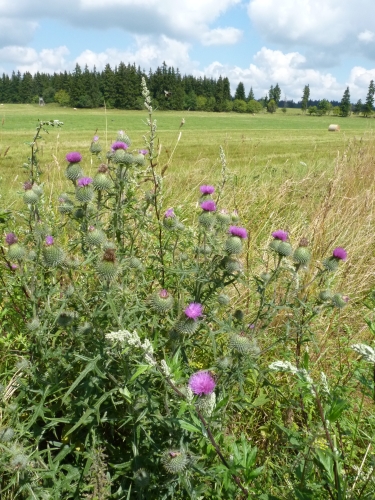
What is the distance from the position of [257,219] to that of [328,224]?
33.8 inches

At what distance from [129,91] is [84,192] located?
71130mm

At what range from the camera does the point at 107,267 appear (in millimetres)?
1634

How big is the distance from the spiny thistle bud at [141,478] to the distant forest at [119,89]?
52425 millimetres

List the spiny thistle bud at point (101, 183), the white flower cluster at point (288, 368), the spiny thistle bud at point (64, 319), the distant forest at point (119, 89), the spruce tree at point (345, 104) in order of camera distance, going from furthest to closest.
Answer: the spruce tree at point (345, 104) < the distant forest at point (119, 89) < the spiny thistle bud at point (101, 183) < the spiny thistle bud at point (64, 319) < the white flower cluster at point (288, 368)

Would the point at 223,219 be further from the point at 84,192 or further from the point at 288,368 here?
the point at 288,368

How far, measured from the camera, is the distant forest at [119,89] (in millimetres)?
67688

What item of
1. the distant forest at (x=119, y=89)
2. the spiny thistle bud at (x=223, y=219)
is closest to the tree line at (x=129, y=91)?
the distant forest at (x=119, y=89)

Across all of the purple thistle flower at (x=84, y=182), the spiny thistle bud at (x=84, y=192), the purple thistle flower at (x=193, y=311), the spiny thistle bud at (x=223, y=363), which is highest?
the purple thistle flower at (x=84, y=182)

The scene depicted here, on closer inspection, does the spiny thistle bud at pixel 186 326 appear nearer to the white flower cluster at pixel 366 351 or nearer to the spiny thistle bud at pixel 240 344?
the spiny thistle bud at pixel 240 344

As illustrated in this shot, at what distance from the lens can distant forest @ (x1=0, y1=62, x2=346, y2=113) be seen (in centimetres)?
6769

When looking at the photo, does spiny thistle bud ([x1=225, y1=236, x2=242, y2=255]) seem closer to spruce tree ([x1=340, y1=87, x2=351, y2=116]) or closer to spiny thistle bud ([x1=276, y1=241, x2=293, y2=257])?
spiny thistle bud ([x1=276, y1=241, x2=293, y2=257])

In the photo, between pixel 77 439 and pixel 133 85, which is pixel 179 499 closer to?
pixel 77 439

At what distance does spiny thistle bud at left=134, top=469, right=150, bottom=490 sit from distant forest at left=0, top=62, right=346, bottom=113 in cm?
5243

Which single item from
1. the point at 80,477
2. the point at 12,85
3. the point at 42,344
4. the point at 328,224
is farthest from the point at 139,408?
the point at 12,85
